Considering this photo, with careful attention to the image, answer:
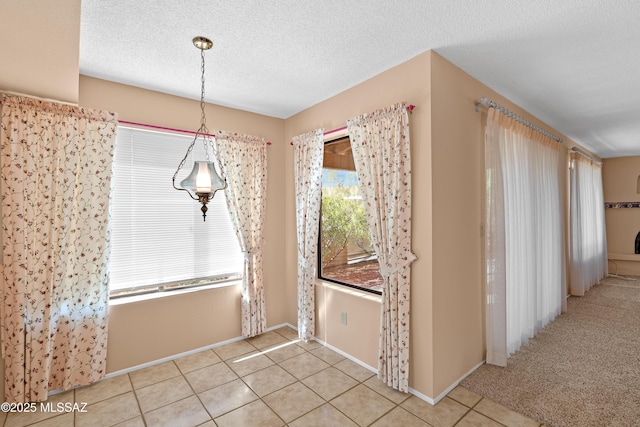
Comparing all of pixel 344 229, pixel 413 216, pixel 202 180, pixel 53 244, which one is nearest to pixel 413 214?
pixel 413 216

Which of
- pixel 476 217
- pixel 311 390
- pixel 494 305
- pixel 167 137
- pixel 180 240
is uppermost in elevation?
pixel 167 137

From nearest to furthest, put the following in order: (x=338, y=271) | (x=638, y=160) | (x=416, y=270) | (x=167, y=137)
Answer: (x=416, y=270) < (x=167, y=137) < (x=338, y=271) < (x=638, y=160)

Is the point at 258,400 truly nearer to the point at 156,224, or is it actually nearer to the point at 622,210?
the point at 156,224

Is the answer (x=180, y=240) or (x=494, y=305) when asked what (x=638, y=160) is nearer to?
(x=494, y=305)

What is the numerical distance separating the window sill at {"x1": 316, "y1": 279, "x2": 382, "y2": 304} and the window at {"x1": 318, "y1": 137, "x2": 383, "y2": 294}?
0.15 feet

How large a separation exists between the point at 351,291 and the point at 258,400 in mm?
1236

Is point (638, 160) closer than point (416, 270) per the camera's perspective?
No

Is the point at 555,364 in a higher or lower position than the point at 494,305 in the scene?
lower

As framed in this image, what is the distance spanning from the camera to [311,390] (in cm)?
250

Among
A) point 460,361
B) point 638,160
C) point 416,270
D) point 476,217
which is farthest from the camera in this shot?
point 638,160

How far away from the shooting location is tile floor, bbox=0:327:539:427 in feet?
7.00

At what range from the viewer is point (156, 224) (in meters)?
2.95

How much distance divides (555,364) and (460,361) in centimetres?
105

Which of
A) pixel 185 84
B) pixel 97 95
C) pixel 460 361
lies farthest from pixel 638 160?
pixel 97 95
